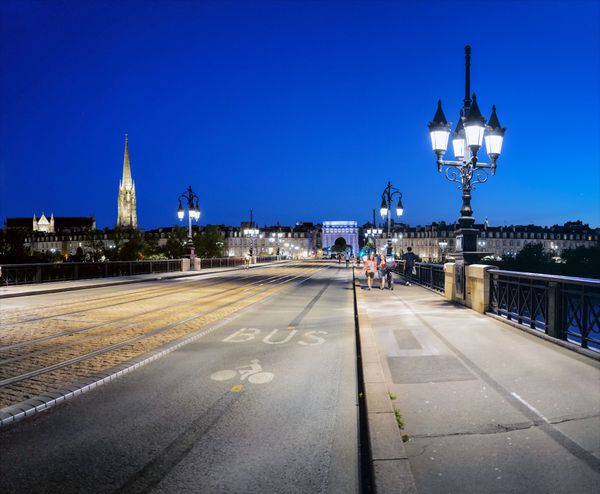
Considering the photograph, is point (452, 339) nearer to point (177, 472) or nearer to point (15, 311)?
point (177, 472)

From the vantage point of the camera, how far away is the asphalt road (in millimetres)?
3730

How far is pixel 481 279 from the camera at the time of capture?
12.6m

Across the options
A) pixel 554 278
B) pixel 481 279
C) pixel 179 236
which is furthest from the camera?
pixel 179 236

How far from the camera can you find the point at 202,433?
184 inches

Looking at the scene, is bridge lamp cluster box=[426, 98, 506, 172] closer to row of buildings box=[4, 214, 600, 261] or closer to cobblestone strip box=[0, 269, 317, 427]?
cobblestone strip box=[0, 269, 317, 427]

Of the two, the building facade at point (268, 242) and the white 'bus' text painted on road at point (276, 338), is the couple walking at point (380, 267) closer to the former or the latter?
the white 'bus' text painted on road at point (276, 338)

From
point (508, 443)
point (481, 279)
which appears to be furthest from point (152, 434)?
point (481, 279)

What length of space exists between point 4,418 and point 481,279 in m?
11.0

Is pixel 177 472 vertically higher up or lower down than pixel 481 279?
lower down

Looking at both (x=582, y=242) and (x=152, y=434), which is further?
(x=582, y=242)

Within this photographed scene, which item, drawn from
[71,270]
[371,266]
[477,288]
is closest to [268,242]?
[71,270]

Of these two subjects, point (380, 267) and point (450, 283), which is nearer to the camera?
point (450, 283)

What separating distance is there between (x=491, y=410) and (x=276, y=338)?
5555 mm

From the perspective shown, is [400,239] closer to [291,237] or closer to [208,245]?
[291,237]
